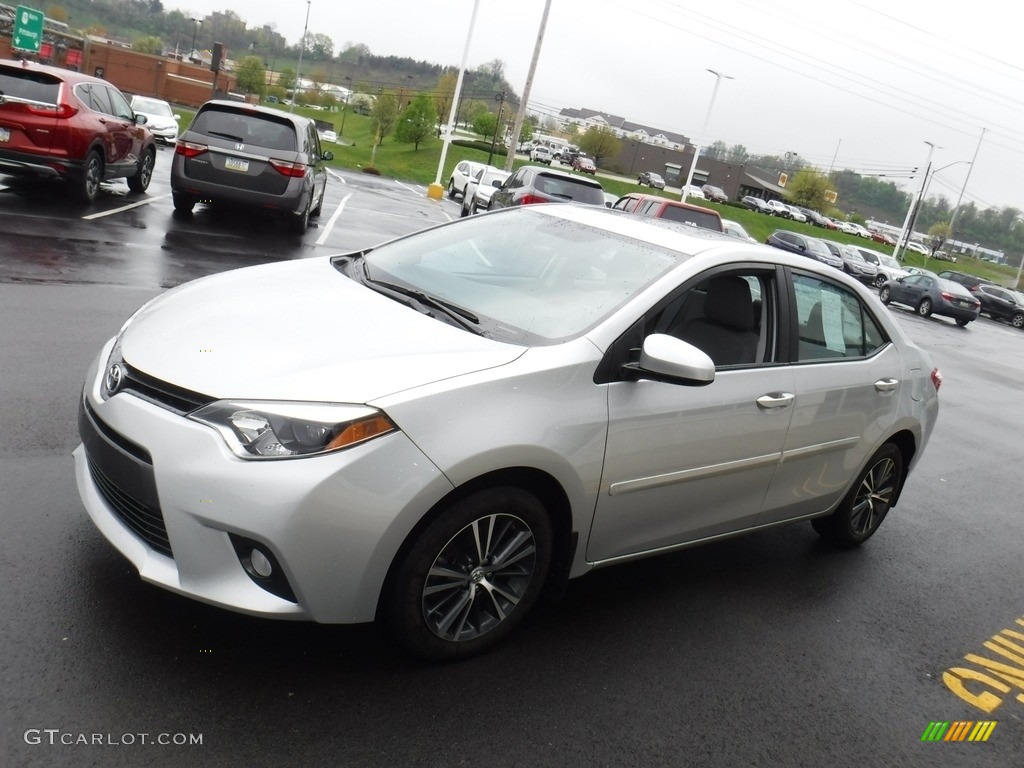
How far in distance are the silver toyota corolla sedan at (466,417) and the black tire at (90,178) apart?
899 cm

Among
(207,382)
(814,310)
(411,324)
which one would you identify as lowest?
(207,382)

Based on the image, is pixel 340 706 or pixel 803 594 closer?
pixel 340 706

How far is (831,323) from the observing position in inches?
184

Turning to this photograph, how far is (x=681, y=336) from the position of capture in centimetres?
399

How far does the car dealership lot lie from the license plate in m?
6.62

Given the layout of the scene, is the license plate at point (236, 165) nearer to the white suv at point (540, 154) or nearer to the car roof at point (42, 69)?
the car roof at point (42, 69)

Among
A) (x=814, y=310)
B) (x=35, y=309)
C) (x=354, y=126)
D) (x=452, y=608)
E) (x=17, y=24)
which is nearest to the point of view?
(x=452, y=608)

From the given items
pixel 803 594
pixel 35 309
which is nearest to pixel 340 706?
pixel 803 594

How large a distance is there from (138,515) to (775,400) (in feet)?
8.88

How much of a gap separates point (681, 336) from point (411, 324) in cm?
127

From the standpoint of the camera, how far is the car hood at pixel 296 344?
9.56ft

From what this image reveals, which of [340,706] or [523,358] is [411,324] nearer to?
[523,358]

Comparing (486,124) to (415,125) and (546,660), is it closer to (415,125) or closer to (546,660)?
(415,125)

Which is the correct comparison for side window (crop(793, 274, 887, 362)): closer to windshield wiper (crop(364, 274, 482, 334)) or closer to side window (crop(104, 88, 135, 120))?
windshield wiper (crop(364, 274, 482, 334))
